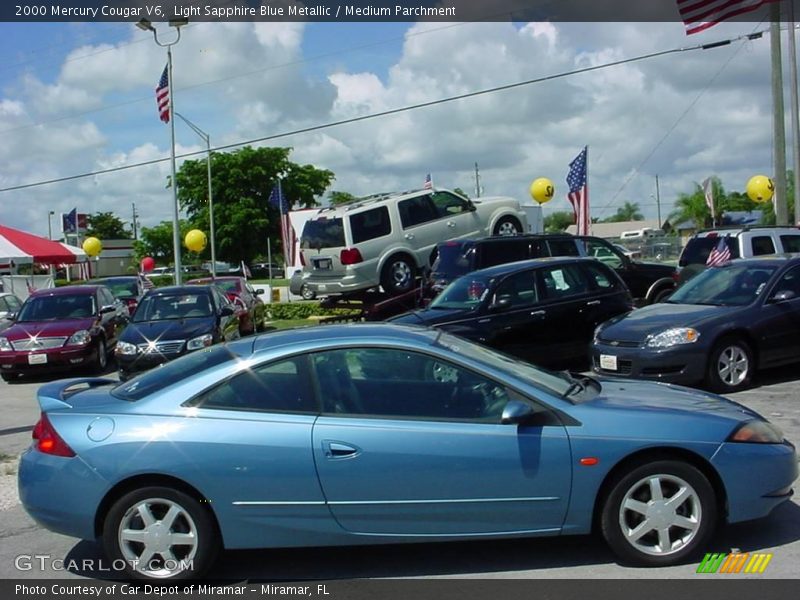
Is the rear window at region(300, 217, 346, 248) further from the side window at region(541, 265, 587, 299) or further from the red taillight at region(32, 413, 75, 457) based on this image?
the red taillight at region(32, 413, 75, 457)

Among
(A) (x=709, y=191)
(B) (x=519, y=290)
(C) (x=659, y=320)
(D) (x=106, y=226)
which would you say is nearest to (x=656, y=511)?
(C) (x=659, y=320)

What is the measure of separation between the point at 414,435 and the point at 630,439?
1189 mm

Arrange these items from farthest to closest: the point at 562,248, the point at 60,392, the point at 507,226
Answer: the point at 507,226 → the point at 562,248 → the point at 60,392

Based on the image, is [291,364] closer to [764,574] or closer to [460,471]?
[460,471]

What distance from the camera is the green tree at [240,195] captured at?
62.8m

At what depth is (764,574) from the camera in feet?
15.3

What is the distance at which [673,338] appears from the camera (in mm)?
9500

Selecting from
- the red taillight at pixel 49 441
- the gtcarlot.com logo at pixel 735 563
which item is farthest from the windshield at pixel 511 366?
the red taillight at pixel 49 441

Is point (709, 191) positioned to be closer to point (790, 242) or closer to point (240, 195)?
point (790, 242)

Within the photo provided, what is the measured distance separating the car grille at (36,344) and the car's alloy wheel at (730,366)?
10676mm

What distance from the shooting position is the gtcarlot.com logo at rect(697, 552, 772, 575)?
185 inches

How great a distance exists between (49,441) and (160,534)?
33.0 inches

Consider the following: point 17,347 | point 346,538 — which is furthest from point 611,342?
point 17,347

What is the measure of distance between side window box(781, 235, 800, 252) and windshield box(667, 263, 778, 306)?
430 centimetres
